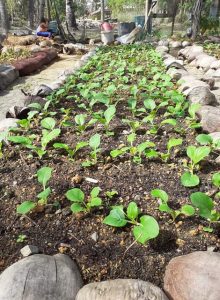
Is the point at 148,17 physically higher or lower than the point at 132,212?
higher

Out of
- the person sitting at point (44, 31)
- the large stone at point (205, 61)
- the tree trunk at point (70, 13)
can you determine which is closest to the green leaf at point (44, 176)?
the large stone at point (205, 61)

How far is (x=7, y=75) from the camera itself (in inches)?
241

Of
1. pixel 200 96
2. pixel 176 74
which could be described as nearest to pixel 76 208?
pixel 200 96

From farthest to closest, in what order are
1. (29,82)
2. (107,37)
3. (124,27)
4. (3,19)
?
(3,19) < (124,27) < (107,37) < (29,82)

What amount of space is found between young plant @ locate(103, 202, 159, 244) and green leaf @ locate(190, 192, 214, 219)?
0.82 feet

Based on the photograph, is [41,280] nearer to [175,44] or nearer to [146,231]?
[146,231]

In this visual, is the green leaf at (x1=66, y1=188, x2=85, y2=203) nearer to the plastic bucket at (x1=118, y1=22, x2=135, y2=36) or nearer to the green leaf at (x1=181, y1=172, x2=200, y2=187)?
the green leaf at (x1=181, y1=172, x2=200, y2=187)

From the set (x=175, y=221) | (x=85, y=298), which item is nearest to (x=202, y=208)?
(x=175, y=221)

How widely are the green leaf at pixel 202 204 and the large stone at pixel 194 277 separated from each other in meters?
0.24

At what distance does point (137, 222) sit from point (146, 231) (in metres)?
0.21

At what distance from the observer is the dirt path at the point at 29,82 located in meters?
4.82

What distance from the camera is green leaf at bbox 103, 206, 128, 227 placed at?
1604 mm

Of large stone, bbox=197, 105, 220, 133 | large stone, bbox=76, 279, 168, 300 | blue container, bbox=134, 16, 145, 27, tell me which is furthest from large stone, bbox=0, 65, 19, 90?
blue container, bbox=134, 16, 145, 27

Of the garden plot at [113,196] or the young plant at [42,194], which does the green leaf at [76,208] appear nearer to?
the garden plot at [113,196]
